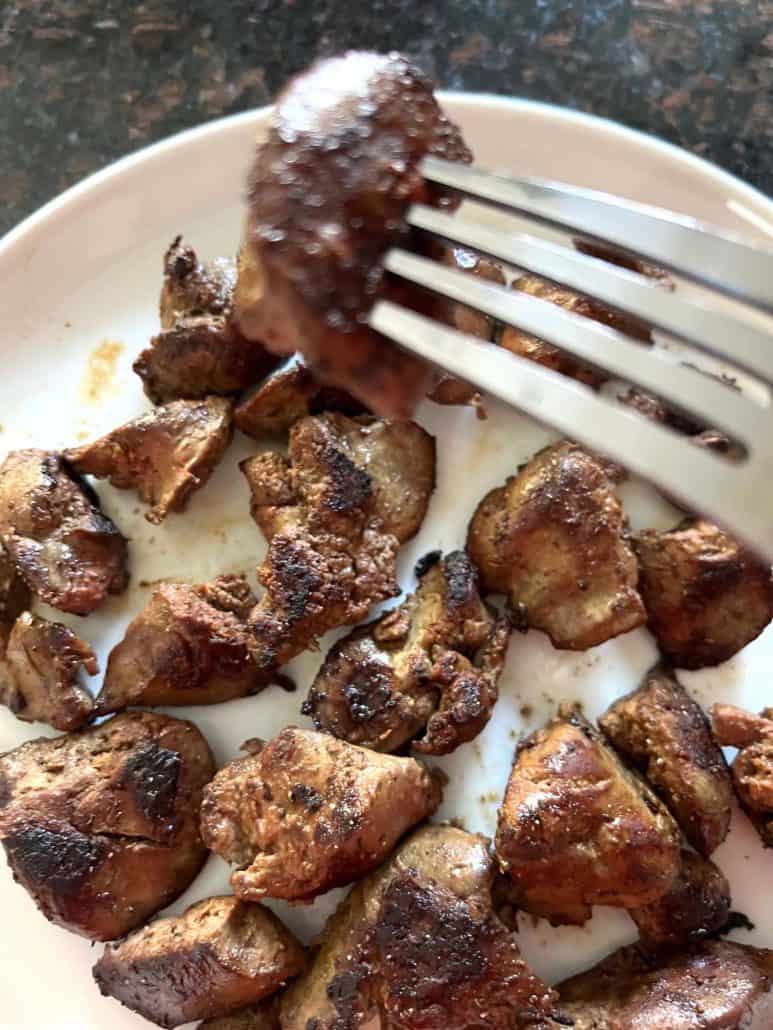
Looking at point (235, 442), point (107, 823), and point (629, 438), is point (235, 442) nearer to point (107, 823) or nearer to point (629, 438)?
point (107, 823)

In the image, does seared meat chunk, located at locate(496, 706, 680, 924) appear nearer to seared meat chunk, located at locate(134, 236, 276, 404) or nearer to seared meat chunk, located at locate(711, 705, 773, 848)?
seared meat chunk, located at locate(711, 705, 773, 848)

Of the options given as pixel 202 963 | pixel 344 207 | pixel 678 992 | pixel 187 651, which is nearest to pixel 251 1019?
pixel 202 963

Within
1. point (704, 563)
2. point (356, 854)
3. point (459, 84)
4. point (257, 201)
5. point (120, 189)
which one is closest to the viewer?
point (257, 201)

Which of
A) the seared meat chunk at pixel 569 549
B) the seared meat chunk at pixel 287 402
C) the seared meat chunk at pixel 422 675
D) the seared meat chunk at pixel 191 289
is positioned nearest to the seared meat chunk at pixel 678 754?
the seared meat chunk at pixel 569 549

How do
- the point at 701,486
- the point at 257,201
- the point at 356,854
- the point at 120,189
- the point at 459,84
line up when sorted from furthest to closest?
the point at 459,84 < the point at 120,189 < the point at 356,854 < the point at 257,201 < the point at 701,486

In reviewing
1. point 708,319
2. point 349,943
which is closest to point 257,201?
point 708,319

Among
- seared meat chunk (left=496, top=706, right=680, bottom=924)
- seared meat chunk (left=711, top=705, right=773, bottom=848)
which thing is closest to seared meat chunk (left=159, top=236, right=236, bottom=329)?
seared meat chunk (left=496, top=706, right=680, bottom=924)

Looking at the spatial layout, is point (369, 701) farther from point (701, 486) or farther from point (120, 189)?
point (120, 189)
